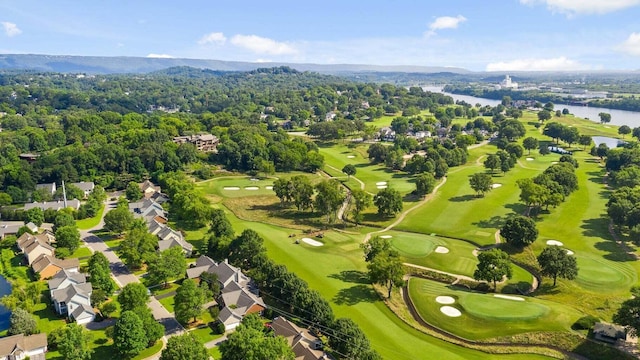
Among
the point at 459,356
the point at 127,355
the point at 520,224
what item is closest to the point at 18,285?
the point at 127,355

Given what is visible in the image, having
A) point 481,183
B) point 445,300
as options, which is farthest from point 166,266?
point 481,183

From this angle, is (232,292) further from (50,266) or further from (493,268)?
(493,268)

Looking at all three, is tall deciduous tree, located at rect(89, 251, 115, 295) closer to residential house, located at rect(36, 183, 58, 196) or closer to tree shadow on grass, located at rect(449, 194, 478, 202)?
residential house, located at rect(36, 183, 58, 196)

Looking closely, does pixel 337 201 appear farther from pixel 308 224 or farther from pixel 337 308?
pixel 337 308

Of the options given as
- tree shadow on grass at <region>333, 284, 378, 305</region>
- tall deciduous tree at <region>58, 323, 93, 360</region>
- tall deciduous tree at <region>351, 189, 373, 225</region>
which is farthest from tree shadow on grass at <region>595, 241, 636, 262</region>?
tall deciduous tree at <region>58, 323, 93, 360</region>

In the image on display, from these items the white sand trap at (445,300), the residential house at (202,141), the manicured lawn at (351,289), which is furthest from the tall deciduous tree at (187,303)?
the residential house at (202,141)

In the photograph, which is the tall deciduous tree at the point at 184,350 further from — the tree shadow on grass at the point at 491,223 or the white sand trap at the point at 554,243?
the tree shadow on grass at the point at 491,223
